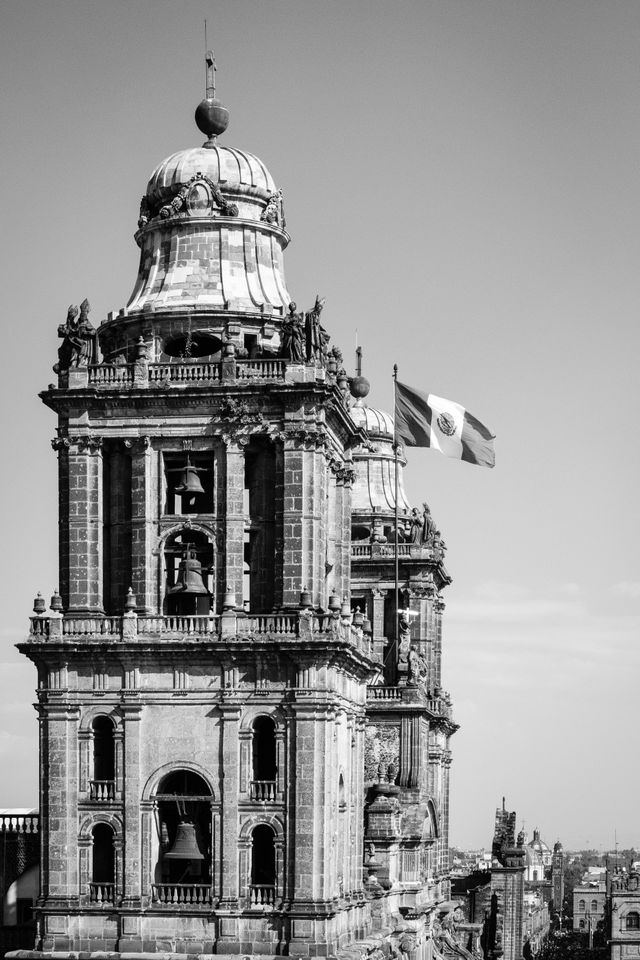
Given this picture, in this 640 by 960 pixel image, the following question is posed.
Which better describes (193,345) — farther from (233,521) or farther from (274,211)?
(233,521)

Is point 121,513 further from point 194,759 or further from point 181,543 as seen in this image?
point 194,759

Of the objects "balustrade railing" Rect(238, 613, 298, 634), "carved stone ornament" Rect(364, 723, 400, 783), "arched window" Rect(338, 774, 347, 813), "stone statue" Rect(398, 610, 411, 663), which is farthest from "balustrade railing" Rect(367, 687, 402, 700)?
"balustrade railing" Rect(238, 613, 298, 634)

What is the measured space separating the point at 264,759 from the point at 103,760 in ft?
18.1

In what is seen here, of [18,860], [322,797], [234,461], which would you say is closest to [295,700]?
[322,797]

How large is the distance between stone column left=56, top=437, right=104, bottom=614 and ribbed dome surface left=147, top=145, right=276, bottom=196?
1065cm

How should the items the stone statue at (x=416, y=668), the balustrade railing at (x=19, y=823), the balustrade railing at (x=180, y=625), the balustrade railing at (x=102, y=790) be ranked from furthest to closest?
the stone statue at (x=416, y=668) → the balustrade railing at (x=19, y=823) → the balustrade railing at (x=102, y=790) → the balustrade railing at (x=180, y=625)

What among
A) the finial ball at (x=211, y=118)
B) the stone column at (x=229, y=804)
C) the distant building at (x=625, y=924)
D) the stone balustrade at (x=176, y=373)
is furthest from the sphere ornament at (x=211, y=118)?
the distant building at (x=625, y=924)

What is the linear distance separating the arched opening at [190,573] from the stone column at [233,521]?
106cm

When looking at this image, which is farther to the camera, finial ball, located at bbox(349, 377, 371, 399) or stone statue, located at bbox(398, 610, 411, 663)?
stone statue, located at bbox(398, 610, 411, 663)

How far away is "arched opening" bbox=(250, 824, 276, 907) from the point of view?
3027 inches

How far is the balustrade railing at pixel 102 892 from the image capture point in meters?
77.8

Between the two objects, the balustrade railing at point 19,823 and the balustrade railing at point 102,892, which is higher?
the balustrade railing at point 19,823

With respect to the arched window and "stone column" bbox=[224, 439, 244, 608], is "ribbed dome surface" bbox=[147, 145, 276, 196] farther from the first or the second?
the arched window

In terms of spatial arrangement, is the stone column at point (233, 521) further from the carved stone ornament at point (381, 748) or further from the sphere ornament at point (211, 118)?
the carved stone ornament at point (381, 748)
